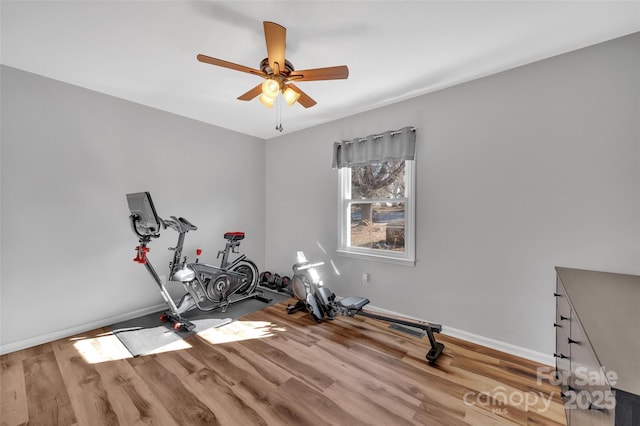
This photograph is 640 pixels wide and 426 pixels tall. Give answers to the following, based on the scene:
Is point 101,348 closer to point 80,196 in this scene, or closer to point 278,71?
point 80,196

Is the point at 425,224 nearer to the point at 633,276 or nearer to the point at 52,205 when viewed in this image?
the point at 633,276

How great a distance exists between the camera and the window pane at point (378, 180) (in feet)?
9.38

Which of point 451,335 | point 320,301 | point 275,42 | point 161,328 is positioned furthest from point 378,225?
point 161,328

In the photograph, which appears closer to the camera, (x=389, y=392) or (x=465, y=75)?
(x=389, y=392)

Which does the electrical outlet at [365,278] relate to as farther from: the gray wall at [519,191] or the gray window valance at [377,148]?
the gray window valance at [377,148]

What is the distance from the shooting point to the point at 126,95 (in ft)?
8.75

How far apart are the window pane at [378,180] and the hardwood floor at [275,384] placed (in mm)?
1600

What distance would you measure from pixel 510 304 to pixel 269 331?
2298 mm

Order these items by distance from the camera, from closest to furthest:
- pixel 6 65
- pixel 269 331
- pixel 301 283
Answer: pixel 6 65, pixel 269 331, pixel 301 283

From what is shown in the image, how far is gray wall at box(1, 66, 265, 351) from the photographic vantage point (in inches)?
85.3

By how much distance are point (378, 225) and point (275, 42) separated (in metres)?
2.21

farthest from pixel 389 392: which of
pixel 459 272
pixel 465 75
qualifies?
pixel 465 75

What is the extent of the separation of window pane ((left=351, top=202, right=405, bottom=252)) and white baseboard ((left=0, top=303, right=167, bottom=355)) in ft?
8.93

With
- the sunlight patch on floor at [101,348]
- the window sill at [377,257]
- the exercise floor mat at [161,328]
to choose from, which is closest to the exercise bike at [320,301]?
the window sill at [377,257]
